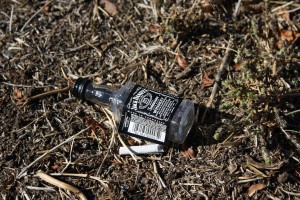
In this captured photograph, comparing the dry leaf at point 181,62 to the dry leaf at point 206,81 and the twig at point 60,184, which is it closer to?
the dry leaf at point 206,81

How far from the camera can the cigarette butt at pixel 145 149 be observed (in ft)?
8.00

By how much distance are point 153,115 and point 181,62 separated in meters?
0.49

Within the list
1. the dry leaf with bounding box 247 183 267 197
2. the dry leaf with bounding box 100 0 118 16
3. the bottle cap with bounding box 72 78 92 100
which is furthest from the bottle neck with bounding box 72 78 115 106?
the dry leaf with bounding box 247 183 267 197

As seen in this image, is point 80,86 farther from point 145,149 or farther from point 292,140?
point 292,140

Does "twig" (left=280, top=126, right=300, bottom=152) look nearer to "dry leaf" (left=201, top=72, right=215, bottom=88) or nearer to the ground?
the ground

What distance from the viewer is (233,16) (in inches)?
113

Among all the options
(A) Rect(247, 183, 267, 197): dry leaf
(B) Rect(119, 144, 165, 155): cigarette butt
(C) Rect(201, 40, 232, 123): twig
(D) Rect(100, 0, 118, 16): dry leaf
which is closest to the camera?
(A) Rect(247, 183, 267, 197): dry leaf

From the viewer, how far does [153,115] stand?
2.34 m

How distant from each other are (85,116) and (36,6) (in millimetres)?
821

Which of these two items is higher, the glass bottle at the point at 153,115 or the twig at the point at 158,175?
the glass bottle at the point at 153,115

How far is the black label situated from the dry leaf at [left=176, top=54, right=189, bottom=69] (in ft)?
1.12

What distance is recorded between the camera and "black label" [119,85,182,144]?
7.67 ft

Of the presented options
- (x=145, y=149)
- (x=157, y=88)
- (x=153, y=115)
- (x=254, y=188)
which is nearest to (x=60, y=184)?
(x=145, y=149)

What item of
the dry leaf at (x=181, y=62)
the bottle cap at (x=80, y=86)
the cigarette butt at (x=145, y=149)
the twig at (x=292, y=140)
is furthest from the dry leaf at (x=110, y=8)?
the twig at (x=292, y=140)
